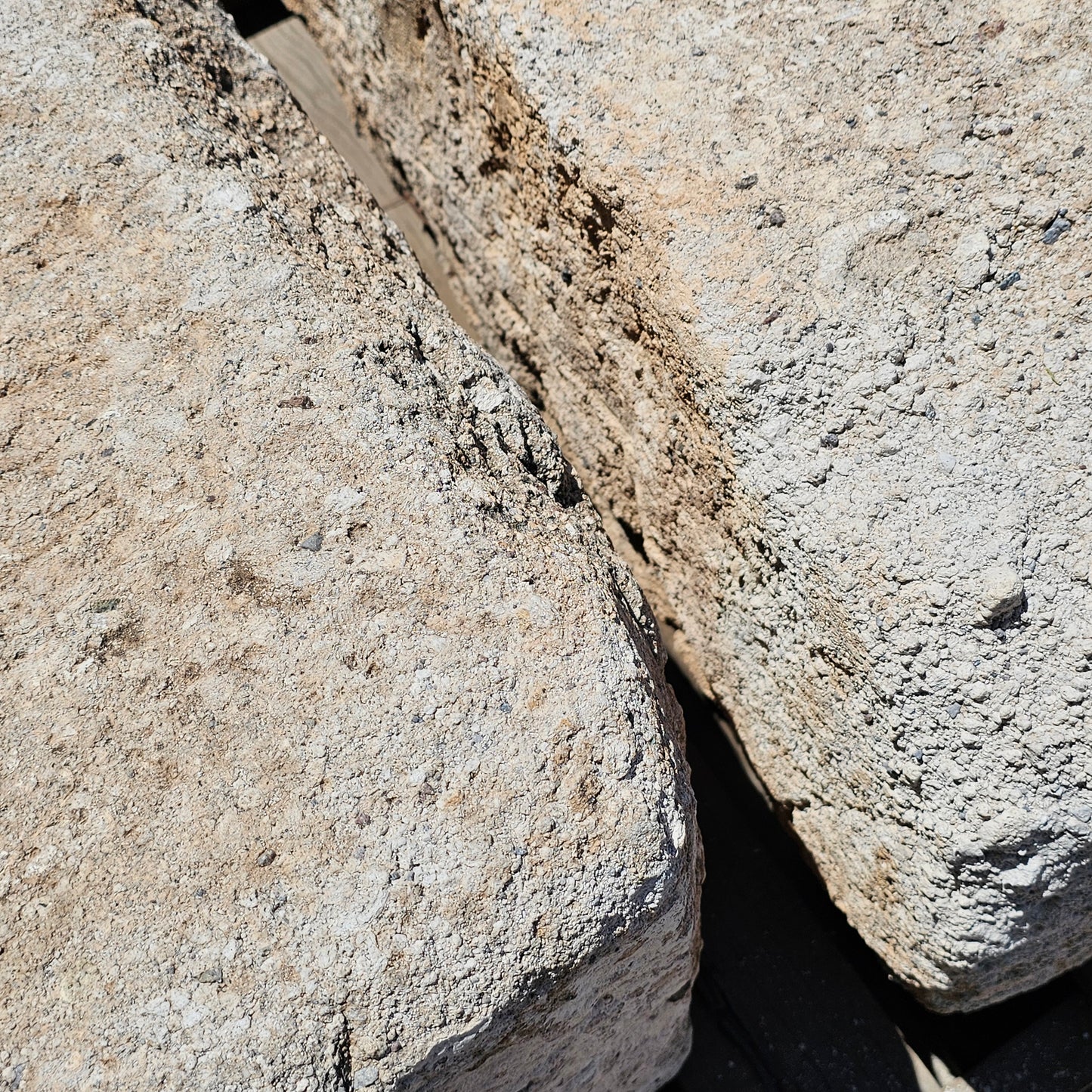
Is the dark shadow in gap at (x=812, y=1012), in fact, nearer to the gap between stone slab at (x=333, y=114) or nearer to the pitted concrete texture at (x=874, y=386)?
the pitted concrete texture at (x=874, y=386)

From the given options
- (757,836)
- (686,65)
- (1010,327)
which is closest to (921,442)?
(1010,327)

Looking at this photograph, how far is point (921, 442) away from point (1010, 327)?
18 centimetres

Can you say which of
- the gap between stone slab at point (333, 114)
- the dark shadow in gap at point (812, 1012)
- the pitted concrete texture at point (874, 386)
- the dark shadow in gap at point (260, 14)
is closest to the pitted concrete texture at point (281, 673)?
the pitted concrete texture at point (874, 386)

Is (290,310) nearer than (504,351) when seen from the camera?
Yes

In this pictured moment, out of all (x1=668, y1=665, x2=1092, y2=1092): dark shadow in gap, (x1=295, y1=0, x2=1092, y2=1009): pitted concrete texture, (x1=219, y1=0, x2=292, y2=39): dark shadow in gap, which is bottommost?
(x1=668, y1=665, x2=1092, y2=1092): dark shadow in gap

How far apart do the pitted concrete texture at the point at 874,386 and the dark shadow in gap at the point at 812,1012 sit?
0.91 feet

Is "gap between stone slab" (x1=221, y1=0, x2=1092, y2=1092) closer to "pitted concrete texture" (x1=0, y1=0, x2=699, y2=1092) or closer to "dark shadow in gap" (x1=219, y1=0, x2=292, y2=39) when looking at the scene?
"dark shadow in gap" (x1=219, y1=0, x2=292, y2=39)

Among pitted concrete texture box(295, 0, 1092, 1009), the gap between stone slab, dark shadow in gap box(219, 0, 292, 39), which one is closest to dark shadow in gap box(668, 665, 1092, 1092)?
pitted concrete texture box(295, 0, 1092, 1009)

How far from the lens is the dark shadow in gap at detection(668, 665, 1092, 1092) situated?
153 cm

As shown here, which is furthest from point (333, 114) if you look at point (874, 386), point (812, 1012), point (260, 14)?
point (812, 1012)

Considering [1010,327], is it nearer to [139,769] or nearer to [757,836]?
[757,836]

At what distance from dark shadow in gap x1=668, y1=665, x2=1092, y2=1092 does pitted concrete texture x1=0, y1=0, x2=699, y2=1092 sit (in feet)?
1.11

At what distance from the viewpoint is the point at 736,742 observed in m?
1.81

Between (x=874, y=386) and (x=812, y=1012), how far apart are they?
1.00 meters
